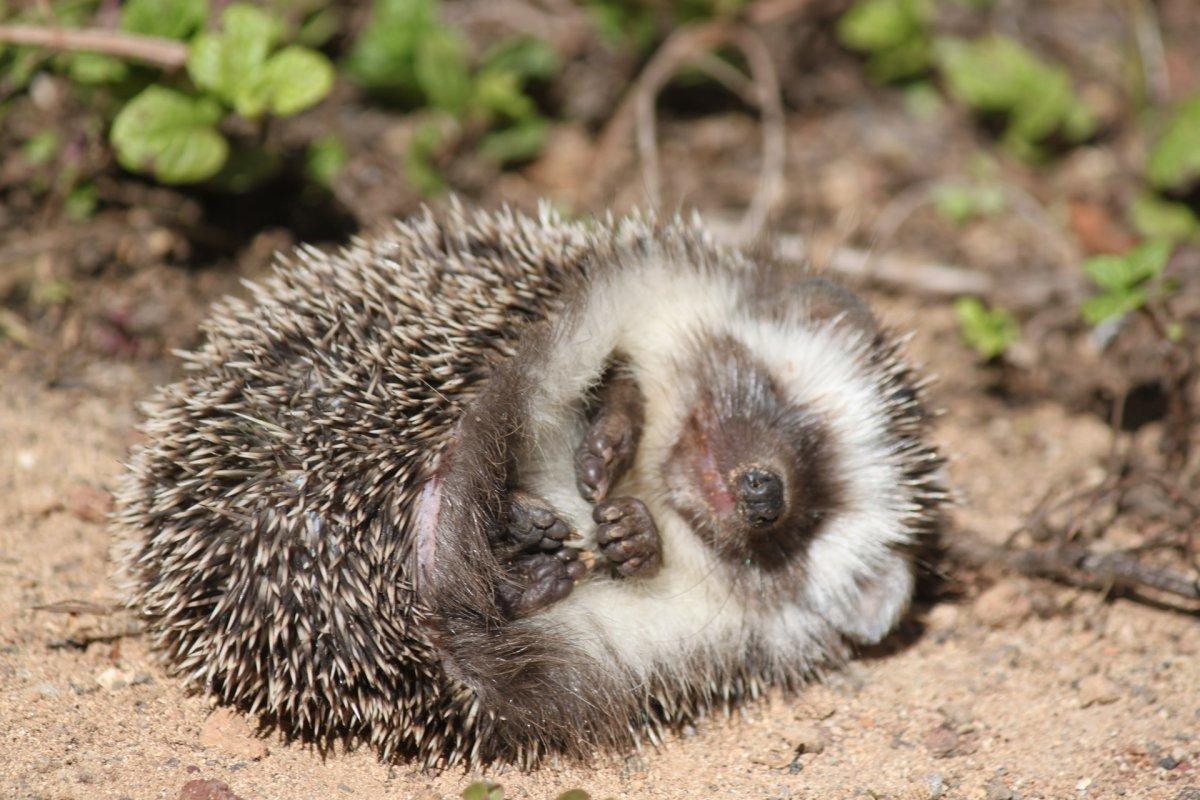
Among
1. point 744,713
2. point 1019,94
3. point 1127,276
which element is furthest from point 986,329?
point 744,713

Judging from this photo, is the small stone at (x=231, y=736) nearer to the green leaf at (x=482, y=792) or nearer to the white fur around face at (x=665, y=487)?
the green leaf at (x=482, y=792)

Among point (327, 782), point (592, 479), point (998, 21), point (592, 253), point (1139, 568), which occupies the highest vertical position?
point (998, 21)

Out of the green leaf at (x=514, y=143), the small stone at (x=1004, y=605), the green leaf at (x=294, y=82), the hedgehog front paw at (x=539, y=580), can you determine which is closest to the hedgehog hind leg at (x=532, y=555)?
the hedgehog front paw at (x=539, y=580)

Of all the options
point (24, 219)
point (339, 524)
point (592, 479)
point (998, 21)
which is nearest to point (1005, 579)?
point (592, 479)

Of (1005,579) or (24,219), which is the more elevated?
(24,219)

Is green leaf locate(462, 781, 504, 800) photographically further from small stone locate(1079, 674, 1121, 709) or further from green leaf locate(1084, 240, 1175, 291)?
green leaf locate(1084, 240, 1175, 291)

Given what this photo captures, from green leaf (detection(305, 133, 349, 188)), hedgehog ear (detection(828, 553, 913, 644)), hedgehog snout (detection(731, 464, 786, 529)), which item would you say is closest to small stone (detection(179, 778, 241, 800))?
hedgehog snout (detection(731, 464, 786, 529))

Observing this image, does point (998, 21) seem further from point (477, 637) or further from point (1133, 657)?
point (477, 637)
